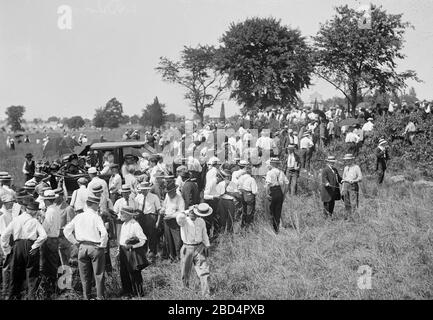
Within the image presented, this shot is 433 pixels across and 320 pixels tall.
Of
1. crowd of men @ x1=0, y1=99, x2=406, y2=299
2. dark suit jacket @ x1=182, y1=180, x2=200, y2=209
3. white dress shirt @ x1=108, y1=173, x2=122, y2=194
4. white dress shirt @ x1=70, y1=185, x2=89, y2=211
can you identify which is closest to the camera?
crowd of men @ x1=0, y1=99, x2=406, y2=299

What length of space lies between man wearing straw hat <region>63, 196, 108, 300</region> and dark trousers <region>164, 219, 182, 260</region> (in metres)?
2.09

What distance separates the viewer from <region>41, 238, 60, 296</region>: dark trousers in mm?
7781

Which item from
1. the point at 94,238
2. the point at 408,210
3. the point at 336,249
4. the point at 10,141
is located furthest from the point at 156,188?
the point at 10,141

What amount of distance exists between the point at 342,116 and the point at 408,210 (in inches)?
493

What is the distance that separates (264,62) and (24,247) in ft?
89.1

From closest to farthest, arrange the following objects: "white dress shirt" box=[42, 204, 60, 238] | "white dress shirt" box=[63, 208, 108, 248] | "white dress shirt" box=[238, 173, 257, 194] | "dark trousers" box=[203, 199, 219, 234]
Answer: "white dress shirt" box=[63, 208, 108, 248]
"white dress shirt" box=[42, 204, 60, 238]
"dark trousers" box=[203, 199, 219, 234]
"white dress shirt" box=[238, 173, 257, 194]

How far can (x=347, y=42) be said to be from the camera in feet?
78.7

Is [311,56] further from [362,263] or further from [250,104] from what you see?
[362,263]

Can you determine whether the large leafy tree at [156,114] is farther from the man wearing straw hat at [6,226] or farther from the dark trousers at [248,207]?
the man wearing straw hat at [6,226]

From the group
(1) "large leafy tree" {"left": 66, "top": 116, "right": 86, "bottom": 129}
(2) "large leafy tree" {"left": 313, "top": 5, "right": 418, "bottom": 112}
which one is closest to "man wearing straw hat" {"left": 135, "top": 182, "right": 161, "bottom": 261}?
(2) "large leafy tree" {"left": 313, "top": 5, "right": 418, "bottom": 112}

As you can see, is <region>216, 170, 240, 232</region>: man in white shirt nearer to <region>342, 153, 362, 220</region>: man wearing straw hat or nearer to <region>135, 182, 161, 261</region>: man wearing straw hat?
<region>135, 182, 161, 261</region>: man wearing straw hat

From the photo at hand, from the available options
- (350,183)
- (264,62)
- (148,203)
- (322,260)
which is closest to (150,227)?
(148,203)

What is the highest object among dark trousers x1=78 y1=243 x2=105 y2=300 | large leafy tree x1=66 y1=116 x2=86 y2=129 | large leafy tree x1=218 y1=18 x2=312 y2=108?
large leafy tree x1=218 y1=18 x2=312 y2=108
